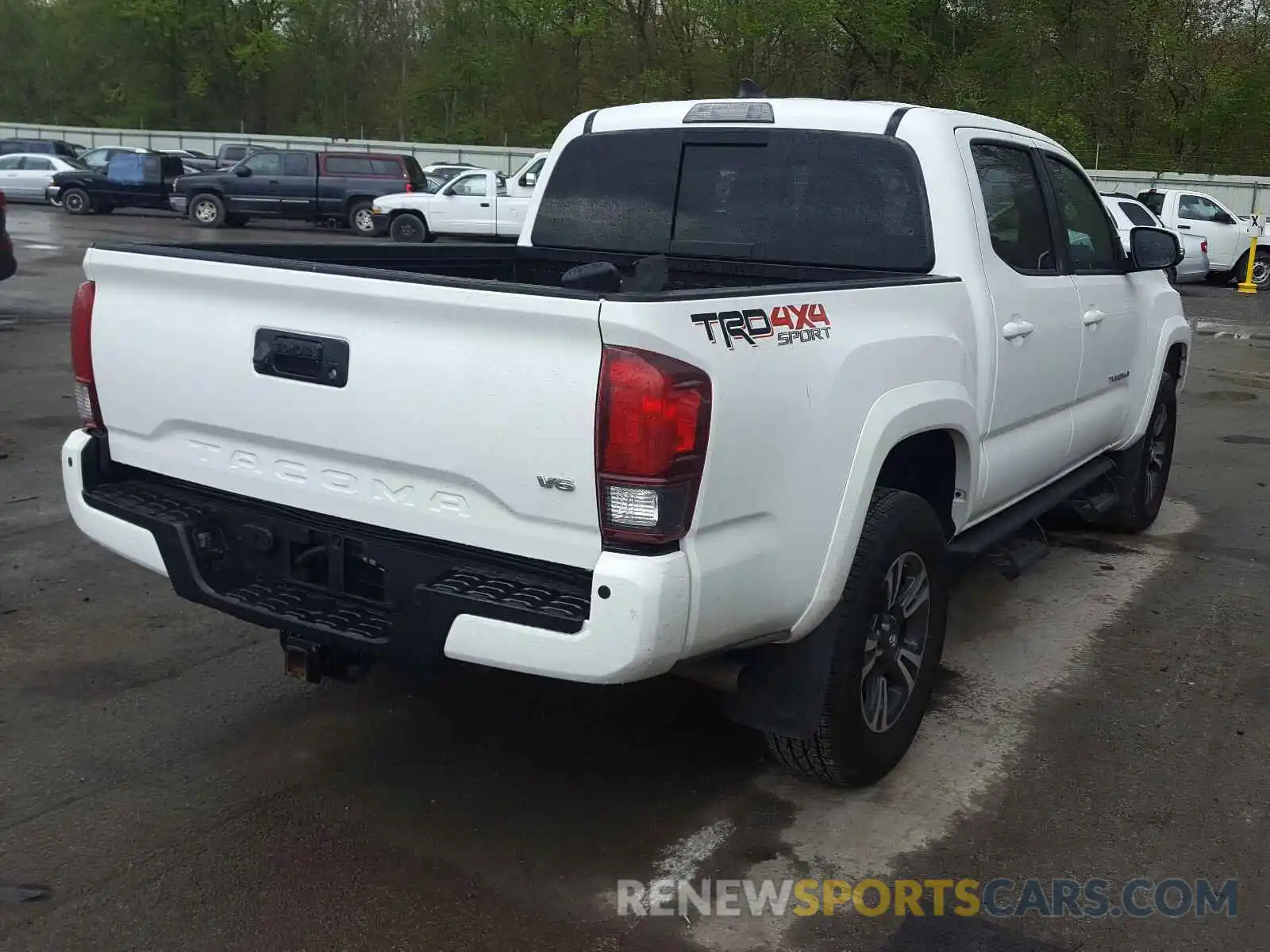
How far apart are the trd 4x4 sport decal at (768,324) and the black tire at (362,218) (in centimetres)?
2494

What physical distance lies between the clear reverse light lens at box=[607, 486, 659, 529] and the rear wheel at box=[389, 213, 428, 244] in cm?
2382

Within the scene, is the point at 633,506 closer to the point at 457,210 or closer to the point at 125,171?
the point at 457,210

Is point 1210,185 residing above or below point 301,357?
below

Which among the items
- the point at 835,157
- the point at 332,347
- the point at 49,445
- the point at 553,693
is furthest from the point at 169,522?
the point at 49,445

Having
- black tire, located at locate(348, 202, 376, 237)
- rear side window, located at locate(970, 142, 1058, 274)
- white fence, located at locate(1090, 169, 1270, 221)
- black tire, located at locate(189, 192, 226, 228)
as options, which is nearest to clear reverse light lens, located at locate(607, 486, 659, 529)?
rear side window, located at locate(970, 142, 1058, 274)

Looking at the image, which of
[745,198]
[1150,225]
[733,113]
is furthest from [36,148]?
[745,198]

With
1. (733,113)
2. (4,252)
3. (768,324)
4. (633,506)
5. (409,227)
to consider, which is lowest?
(409,227)

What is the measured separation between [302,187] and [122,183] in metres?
5.50

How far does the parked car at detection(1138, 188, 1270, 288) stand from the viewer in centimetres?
2376

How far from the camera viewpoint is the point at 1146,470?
6734 mm

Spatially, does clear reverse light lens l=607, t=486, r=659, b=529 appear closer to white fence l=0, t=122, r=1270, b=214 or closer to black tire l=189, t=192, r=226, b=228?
black tire l=189, t=192, r=226, b=228

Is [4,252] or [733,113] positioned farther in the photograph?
[4,252]

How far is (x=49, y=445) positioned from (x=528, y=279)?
4.15 metres

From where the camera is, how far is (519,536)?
307 centimetres
